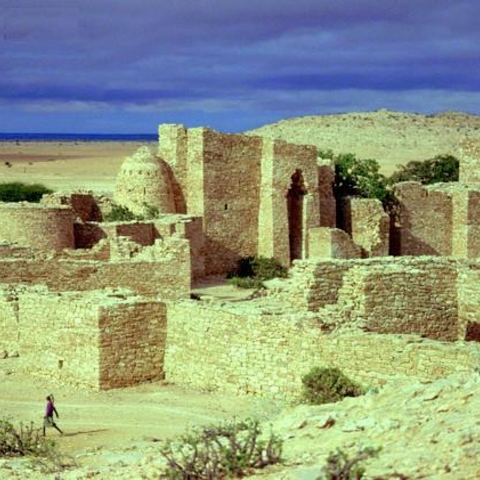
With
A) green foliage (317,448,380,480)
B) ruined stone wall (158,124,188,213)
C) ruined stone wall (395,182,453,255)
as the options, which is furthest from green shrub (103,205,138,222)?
green foliage (317,448,380,480)

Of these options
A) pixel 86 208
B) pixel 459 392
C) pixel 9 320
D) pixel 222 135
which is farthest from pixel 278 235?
pixel 459 392

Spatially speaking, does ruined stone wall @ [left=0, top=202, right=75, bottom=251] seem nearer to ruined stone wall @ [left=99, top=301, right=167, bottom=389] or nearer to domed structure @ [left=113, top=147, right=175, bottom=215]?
domed structure @ [left=113, top=147, right=175, bottom=215]

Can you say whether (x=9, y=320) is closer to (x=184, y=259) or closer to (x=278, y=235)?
(x=184, y=259)

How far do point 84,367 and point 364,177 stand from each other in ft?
67.0

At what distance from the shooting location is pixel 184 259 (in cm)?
1831

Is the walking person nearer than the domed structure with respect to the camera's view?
Yes

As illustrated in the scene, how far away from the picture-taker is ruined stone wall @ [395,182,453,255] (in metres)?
30.0

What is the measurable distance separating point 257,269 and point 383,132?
74164 millimetres

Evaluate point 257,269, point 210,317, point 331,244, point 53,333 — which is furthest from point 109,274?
point 331,244

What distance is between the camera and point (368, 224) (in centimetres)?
2970

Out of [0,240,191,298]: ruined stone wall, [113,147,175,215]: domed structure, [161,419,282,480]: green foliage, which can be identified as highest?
[113,147,175,215]: domed structure

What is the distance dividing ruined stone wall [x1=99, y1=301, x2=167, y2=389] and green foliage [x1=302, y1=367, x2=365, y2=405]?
255cm

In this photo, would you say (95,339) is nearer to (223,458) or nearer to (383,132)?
(223,458)

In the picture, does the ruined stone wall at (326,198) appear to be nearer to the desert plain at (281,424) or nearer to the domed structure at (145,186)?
the domed structure at (145,186)
